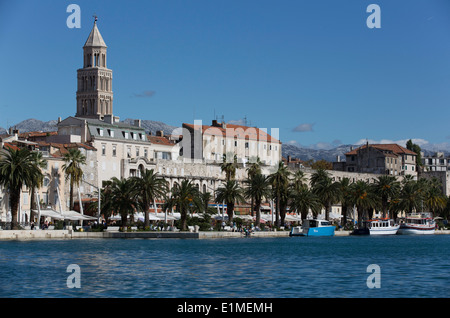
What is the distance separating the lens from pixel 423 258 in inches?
2660

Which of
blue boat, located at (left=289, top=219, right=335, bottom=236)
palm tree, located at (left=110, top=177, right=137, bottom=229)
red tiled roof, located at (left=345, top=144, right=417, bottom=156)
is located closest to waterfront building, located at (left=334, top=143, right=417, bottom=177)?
red tiled roof, located at (left=345, top=144, right=417, bottom=156)

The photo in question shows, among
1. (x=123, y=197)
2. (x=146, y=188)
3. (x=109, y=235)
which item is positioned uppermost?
(x=146, y=188)

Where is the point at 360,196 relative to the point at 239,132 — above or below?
below

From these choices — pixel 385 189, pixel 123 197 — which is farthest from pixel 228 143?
pixel 123 197

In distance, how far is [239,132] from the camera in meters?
158

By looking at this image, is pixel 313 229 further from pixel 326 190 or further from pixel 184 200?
pixel 184 200

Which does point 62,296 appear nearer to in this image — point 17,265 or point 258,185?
point 17,265

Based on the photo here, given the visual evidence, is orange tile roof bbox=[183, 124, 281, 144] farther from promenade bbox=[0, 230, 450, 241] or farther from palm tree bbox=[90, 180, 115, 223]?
palm tree bbox=[90, 180, 115, 223]

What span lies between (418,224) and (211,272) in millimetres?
95087

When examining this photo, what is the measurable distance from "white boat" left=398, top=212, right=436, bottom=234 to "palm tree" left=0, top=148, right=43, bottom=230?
74.3 meters

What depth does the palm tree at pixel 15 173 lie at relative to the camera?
83.9 metres

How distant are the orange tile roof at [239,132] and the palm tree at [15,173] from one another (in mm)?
64574

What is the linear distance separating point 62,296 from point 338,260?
30266mm

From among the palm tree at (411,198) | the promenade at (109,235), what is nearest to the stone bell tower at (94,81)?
the palm tree at (411,198)
